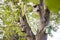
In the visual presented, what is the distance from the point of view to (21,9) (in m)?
1.02

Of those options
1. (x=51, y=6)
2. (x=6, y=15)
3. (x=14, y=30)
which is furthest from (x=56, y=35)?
(x=51, y=6)

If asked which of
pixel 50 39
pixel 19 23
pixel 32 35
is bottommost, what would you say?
pixel 50 39

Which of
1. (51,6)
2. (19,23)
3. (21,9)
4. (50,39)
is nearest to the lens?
(51,6)

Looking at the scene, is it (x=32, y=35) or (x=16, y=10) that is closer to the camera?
(x=16, y=10)

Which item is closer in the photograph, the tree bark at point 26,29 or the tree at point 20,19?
the tree at point 20,19

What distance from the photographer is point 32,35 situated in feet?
4.11

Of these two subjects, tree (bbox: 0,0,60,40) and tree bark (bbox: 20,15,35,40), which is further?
tree bark (bbox: 20,15,35,40)

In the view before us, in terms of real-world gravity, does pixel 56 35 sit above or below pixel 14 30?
below

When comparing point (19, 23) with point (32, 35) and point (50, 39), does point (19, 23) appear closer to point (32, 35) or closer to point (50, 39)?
point (32, 35)

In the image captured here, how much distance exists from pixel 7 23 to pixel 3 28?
0.09 meters

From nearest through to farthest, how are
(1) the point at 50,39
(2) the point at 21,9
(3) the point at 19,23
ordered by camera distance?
(2) the point at 21,9 → (3) the point at 19,23 → (1) the point at 50,39

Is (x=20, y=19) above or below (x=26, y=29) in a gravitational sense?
above

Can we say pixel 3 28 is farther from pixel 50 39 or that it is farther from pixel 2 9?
pixel 50 39

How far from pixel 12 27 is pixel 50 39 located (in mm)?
688
